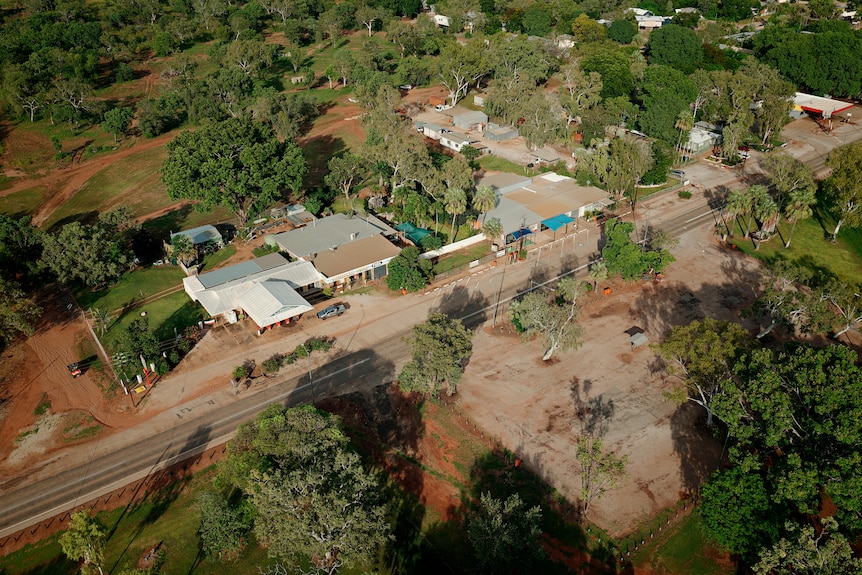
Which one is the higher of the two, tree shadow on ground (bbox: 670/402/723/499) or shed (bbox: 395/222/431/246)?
shed (bbox: 395/222/431/246)

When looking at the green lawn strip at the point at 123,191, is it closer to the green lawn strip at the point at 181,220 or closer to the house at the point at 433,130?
the green lawn strip at the point at 181,220

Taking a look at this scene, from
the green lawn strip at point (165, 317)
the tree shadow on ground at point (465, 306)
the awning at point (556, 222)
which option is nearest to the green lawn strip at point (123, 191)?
the green lawn strip at point (165, 317)

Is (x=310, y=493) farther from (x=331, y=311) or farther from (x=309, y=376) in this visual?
(x=331, y=311)

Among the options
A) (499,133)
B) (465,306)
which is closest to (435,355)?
(465,306)

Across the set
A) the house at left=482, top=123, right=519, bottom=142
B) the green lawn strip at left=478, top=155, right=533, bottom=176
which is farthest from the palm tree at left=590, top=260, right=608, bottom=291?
the house at left=482, top=123, right=519, bottom=142

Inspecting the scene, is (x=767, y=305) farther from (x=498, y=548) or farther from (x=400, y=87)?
(x=400, y=87)

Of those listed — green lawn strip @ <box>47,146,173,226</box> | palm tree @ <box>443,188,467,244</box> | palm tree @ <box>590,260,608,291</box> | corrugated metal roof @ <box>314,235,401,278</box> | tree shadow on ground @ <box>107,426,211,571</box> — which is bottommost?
green lawn strip @ <box>47,146,173,226</box>

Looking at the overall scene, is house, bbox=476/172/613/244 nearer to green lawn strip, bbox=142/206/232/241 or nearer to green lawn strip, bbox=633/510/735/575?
green lawn strip, bbox=142/206/232/241
